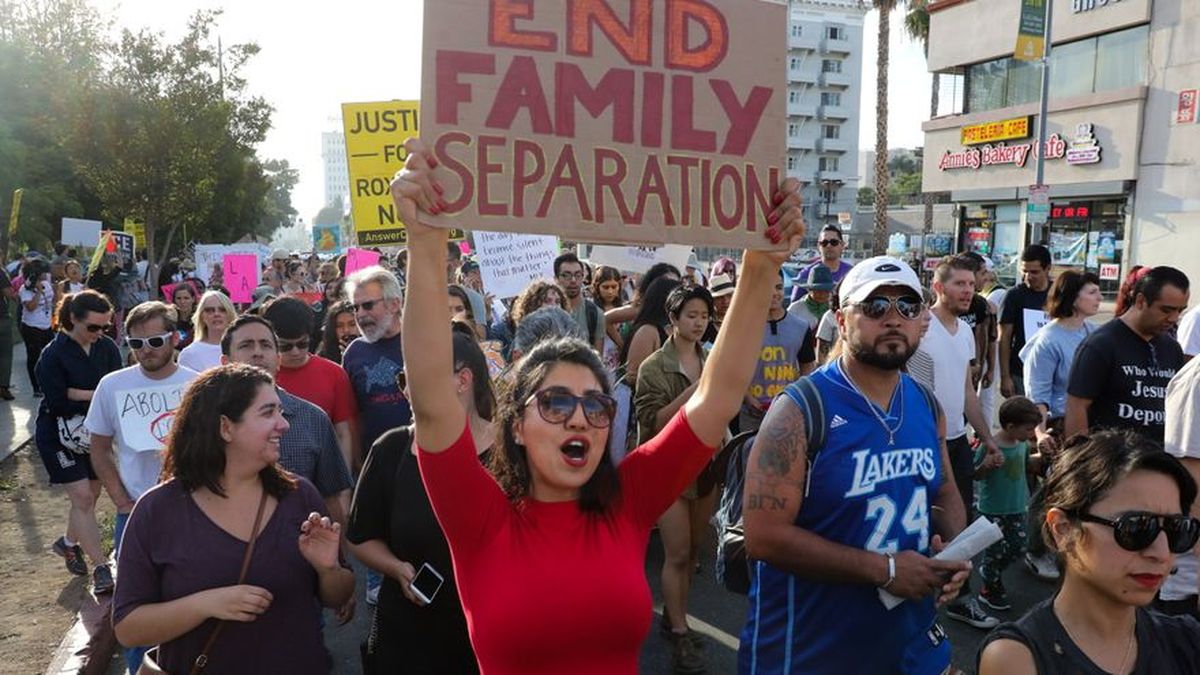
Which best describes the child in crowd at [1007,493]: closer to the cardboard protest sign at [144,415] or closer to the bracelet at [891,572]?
the bracelet at [891,572]

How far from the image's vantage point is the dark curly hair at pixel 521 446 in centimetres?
224

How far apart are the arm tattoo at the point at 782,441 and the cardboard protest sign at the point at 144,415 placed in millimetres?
2798

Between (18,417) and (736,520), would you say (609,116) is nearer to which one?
(736,520)

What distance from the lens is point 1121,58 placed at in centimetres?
2534

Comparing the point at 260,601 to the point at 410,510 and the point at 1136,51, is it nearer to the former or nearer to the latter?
the point at 410,510

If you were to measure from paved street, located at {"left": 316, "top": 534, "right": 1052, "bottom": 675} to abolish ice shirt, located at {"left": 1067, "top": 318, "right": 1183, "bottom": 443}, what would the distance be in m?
Answer: 1.46

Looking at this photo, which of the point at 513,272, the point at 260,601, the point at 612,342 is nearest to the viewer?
the point at 260,601

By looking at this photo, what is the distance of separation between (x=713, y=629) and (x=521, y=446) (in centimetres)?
329

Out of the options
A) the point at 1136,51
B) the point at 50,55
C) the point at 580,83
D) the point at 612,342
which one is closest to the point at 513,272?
the point at 612,342

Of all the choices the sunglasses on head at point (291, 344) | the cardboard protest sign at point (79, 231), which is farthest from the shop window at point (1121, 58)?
the sunglasses on head at point (291, 344)

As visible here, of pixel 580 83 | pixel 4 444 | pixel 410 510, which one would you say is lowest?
pixel 4 444

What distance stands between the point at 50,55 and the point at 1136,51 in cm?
2822

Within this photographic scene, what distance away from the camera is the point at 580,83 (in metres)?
2.19

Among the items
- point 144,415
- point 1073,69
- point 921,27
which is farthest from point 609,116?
point 921,27
